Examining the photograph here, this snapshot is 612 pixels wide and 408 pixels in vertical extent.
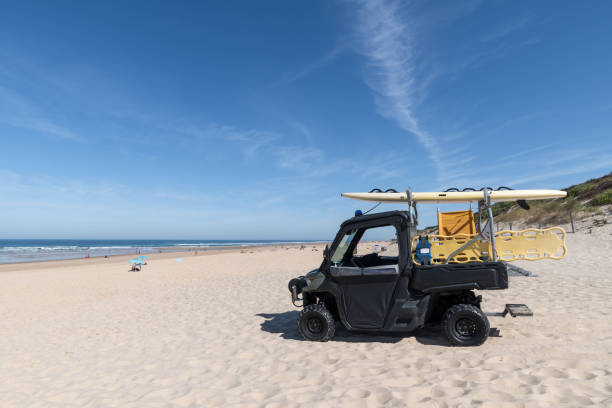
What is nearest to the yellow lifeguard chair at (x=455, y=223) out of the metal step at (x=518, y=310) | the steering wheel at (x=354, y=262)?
the metal step at (x=518, y=310)

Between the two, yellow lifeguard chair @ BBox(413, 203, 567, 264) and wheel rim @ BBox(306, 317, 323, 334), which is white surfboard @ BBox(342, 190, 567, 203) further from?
wheel rim @ BBox(306, 317, 323, 334)

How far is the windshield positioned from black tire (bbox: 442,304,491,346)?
1.94 meters

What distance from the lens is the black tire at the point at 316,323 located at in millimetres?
5622

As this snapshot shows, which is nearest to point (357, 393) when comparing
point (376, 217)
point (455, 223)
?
point (376, 217)

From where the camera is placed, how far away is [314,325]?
19.1 ft

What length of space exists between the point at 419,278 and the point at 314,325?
6.59 ft

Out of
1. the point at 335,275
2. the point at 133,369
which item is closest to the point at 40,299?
the point at 133,369

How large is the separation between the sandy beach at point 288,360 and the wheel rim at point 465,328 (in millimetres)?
277

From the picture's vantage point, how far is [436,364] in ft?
14.2

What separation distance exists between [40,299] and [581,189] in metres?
42.2

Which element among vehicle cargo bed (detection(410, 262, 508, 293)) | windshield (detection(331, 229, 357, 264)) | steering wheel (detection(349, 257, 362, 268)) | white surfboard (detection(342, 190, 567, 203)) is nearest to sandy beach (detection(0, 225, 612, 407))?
vehicle cargo bed (detection(410, 262, 508, 293))

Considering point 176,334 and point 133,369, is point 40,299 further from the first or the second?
point 133,369

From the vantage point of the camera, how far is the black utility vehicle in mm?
4984

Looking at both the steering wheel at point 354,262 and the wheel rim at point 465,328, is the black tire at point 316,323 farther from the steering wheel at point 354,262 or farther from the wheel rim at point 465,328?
the wheel rim at point 465,328
